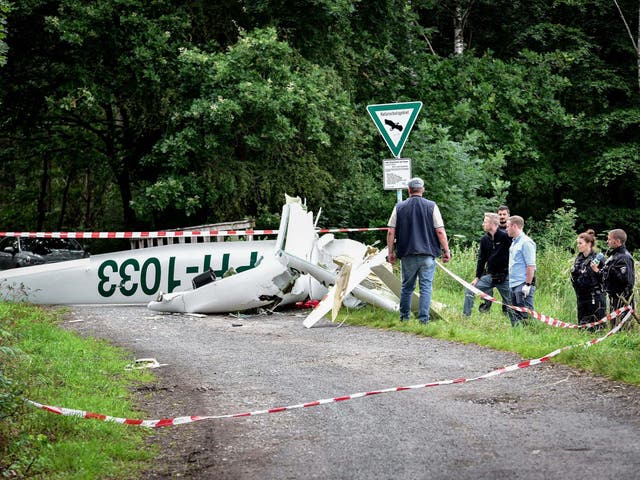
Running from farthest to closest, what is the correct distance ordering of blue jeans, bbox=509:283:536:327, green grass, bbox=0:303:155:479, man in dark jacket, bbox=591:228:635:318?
blue jeans, bbox=509:283:536:327 < man in dark jacket, bbox=591:228:635:318 < green grass, bbox=0:303:155:479

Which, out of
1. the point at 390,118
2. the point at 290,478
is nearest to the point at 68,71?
the point at 390,118

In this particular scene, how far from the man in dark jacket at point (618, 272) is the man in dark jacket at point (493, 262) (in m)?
1.83

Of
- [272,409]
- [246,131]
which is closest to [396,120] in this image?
[272,409]

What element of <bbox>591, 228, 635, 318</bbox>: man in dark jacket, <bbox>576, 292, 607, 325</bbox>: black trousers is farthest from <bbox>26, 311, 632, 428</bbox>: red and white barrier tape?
<bbox>576, 292, 607, 325</bbox>: black trousers

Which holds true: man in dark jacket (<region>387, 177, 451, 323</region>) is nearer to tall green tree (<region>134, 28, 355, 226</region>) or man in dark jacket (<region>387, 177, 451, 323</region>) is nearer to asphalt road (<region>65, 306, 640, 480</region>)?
asphalt road (<region>65, 306, 640, 480</region>)

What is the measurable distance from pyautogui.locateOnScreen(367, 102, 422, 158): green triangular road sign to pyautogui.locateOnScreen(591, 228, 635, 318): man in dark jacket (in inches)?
133

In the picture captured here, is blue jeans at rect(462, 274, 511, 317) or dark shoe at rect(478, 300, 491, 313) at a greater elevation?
blue jeans at rect(462, 274, 511, 317)

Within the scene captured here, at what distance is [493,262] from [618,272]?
2301mm

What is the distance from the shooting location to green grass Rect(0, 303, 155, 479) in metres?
5.61

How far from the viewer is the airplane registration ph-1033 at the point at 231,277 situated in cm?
1312

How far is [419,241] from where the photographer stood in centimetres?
1156

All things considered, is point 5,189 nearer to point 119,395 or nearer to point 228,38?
point 228,38

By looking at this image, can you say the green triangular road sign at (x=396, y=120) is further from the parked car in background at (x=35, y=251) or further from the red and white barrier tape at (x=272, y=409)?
the parked car in background at (x=35, y=251)

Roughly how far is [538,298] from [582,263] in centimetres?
383
